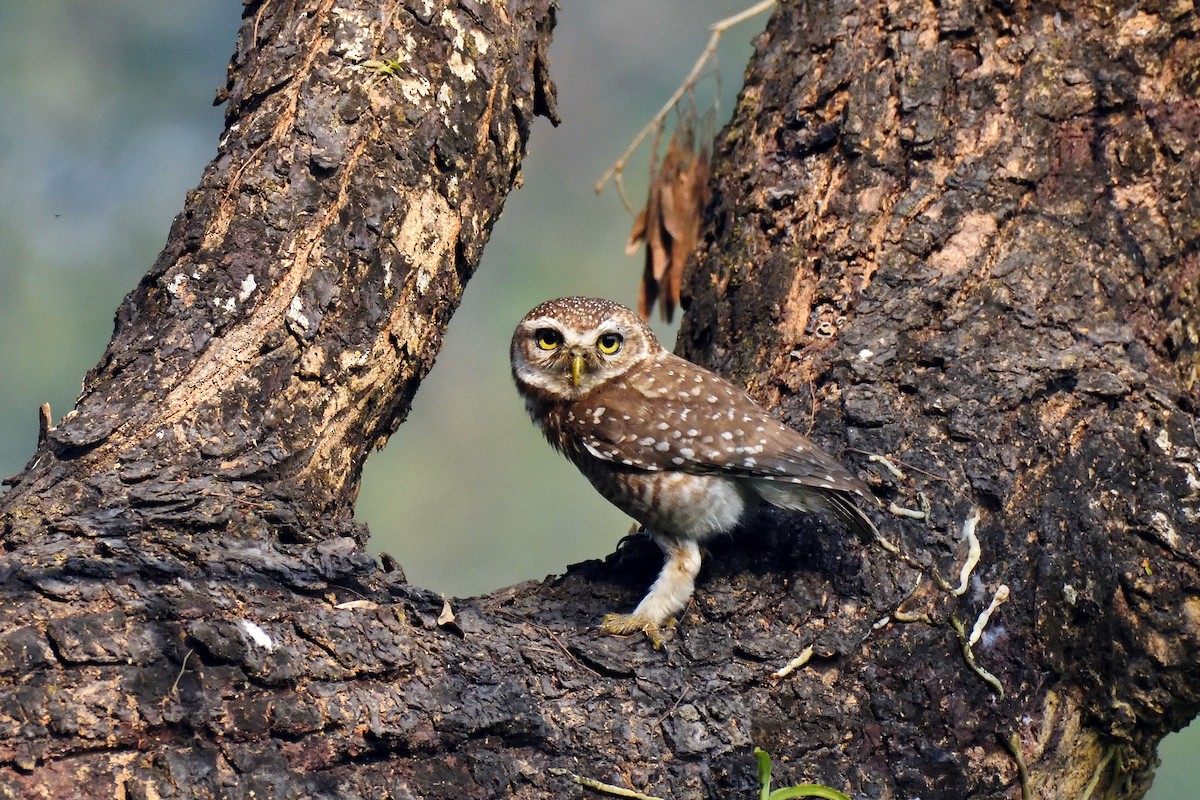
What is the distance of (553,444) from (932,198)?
55.0 inches

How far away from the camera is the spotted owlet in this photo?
275cm

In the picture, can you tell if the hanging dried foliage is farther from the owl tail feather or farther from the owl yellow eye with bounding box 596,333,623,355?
the owl tail feather

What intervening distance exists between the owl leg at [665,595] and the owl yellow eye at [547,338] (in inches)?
32.1

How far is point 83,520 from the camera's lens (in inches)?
83.8

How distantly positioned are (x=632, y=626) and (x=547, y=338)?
3.89 ft

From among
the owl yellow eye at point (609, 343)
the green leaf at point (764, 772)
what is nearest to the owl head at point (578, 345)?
the owl yellow eye at point (609, 343)

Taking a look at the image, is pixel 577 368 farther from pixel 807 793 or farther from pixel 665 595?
pixel 807 793

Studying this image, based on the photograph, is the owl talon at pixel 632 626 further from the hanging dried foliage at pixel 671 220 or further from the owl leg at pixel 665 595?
the hanging dried foliage at pixel 671 220

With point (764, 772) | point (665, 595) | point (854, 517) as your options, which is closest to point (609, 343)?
point (665, 595)

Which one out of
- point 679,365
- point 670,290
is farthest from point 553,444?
point 670,290

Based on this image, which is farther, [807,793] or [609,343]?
[609,343]

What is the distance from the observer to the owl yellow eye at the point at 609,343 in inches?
135

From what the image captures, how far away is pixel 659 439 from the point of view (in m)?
3.06

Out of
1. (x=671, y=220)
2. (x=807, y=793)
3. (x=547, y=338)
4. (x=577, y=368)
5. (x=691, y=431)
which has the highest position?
(x=671, y=220)
